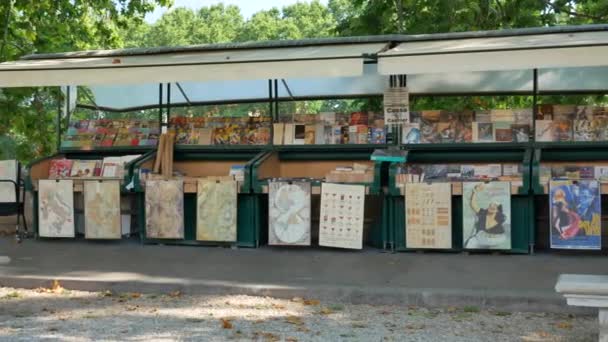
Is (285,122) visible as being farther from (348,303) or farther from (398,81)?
(348,303)

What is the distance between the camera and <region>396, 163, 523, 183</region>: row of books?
8555 mm

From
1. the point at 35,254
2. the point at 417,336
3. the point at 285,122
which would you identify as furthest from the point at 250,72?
the point at 417,336

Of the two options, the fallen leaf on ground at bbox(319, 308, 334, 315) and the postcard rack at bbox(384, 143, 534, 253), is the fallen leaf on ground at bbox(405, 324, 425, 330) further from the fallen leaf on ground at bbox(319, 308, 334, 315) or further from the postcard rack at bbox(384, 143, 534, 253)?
the postcard rack at bbox(384, 143, 534, 253)

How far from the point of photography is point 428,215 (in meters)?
8.41

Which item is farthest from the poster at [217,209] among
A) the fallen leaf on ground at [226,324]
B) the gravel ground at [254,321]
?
the fallen leaf on ground at [226,324]

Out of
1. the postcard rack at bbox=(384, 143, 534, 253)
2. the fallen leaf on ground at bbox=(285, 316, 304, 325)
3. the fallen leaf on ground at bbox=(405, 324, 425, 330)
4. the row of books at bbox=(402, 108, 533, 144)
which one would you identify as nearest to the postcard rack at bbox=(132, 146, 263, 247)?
the postcard rack at bbox=(384, 143, 534, 253)

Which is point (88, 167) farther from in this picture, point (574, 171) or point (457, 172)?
point (574, 171)

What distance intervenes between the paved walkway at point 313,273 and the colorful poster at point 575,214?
193 mm

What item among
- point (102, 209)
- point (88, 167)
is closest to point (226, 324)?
point (102, 209)

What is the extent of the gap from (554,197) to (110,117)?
6400 mm

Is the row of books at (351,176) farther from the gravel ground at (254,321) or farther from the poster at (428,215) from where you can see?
the gravel ground at (254,321)

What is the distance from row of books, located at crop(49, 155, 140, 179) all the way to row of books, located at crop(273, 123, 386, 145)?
194 centimetres

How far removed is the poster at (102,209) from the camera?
31.1 feet

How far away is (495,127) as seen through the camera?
9.08 m
